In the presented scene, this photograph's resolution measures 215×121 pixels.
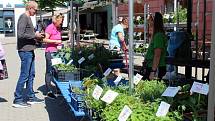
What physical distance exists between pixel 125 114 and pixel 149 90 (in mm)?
898

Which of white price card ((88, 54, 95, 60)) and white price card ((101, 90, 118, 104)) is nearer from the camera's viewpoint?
white price card ((101, 90, 118, 104))

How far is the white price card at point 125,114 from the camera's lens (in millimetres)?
3968

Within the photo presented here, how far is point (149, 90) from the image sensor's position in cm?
484

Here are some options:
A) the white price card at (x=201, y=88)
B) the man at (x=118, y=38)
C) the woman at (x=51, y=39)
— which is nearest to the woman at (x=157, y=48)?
the man at (x=118, y=38)

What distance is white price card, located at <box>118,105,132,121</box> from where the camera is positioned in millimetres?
3968

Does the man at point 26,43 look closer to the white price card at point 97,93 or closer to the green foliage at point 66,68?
the green foliage at point 66,68

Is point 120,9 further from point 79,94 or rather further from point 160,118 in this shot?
point 160,118

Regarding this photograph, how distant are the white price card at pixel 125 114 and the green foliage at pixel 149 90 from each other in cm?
55

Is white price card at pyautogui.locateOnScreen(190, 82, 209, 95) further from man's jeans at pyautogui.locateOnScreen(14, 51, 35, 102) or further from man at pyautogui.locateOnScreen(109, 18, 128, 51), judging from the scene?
man at pyautogui.locateOnScreen(109, 18, 128, 51)

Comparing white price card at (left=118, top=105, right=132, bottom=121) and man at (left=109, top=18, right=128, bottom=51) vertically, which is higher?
man at (left=109, top=18, right=128, bottom=51)

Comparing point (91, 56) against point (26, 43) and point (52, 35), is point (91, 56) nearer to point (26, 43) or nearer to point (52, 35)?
point (52, 35)

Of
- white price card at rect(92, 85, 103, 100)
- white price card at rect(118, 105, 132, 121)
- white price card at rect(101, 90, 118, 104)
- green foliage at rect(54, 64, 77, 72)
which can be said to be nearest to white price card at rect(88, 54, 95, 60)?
green foliage at rect(54, 64, 77, 72)

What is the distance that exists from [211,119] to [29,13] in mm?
5185

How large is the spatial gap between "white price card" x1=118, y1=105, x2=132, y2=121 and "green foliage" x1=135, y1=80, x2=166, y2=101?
549mm
